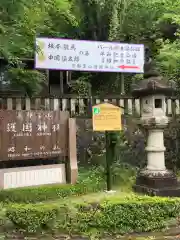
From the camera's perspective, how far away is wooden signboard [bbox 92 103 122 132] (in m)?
7.47

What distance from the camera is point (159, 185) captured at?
799 cm

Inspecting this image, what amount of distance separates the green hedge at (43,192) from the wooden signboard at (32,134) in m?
0.72

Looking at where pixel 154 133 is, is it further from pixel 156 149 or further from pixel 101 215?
pixel 101 215

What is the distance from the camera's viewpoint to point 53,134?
8180 millimetres

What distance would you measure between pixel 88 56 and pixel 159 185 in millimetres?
5835

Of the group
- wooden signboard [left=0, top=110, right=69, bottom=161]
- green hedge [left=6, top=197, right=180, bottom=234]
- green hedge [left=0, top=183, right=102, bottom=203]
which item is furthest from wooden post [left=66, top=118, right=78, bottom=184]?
green hedge [left=6, top=197, right=180, bottom=234]

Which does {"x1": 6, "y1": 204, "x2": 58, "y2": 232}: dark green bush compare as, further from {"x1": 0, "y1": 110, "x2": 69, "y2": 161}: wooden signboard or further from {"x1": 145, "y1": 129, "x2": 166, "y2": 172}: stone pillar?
{"x1": 145, "y1": 129, "x2": 166, "y2": 172}: stone pillar

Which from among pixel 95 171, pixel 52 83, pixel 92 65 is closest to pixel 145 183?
pixel 95 171

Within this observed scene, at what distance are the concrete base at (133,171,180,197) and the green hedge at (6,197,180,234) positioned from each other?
48.8 inches

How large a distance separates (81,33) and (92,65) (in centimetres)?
343

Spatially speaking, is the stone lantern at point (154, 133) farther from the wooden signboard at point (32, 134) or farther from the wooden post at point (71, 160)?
the wooden signboard at point (32, 134)

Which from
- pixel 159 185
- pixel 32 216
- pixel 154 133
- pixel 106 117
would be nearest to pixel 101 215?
pixel 32 216

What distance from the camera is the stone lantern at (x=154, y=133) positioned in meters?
8.06

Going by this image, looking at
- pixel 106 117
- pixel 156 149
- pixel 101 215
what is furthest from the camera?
pixel 156 149
